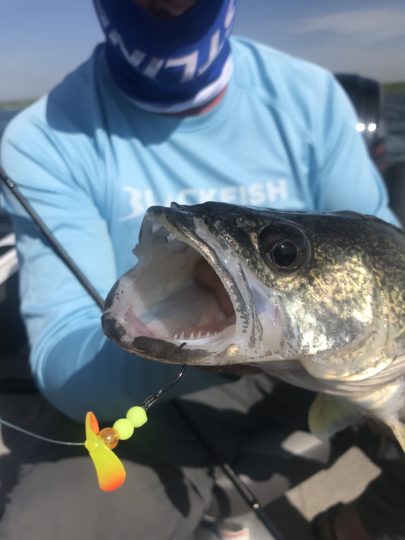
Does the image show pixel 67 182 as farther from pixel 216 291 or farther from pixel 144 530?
pixel 144 530

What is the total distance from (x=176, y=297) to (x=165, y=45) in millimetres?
873

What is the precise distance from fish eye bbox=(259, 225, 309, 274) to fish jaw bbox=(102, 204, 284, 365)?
58 mm

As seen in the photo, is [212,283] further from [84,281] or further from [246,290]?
[84,281]

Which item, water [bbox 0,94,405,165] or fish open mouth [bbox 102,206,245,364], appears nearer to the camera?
fish open mouth [bbox 102,206,245,364]

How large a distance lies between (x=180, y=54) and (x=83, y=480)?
4.03 feet

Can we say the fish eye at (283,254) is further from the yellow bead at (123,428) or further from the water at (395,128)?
the water at (395,128)

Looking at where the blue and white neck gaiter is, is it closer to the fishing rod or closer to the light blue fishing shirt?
the light blue fishing shirt

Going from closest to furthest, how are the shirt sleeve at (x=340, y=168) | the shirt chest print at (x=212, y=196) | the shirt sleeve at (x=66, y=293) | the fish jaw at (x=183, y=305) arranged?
the fish jaw at (x=183, y=305), the shirt sleeve at (x=66, y=293), the shirt chest print at (x=212, y=196), the shirt sleeve at (x=340, y=168)

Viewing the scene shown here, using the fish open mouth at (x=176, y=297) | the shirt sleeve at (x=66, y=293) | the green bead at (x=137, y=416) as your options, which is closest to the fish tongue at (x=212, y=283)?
the fish open mouth at (x=176, y=297)

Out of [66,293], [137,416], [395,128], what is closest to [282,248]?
[137,416]

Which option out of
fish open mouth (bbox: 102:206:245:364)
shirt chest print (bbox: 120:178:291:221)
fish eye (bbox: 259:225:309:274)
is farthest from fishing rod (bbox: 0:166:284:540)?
fish eye (bbox: 259:225:309:274)

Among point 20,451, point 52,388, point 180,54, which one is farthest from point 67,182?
point 20,451

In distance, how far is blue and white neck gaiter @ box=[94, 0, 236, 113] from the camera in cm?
158

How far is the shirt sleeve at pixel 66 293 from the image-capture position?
1.43 m
